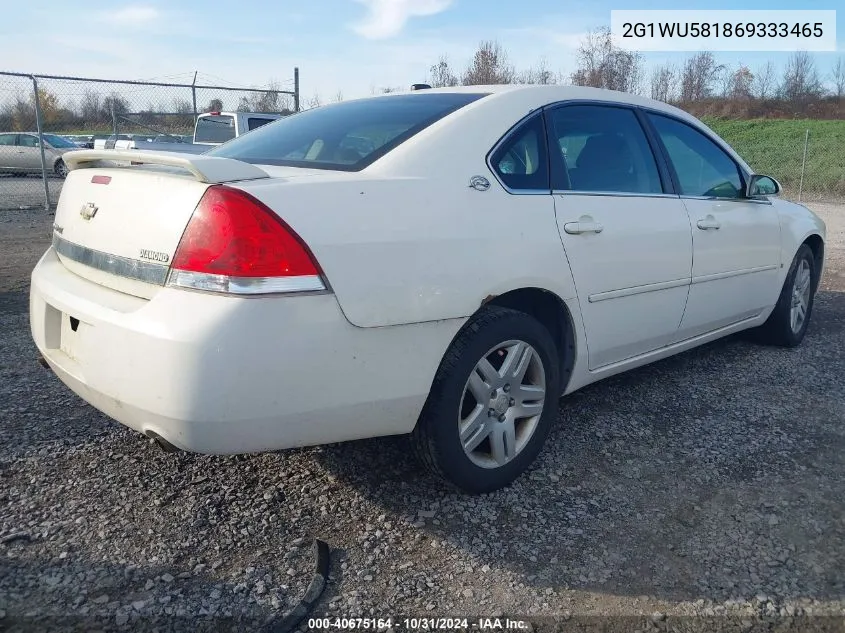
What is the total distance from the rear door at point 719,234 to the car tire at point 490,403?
1280 mm

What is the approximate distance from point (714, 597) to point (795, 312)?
3.29 metres

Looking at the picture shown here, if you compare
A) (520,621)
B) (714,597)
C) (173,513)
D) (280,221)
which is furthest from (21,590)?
(714,597)

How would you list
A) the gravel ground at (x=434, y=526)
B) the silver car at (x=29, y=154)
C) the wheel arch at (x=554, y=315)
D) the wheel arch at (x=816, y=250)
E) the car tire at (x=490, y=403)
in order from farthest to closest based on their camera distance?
the silver car at (x=29, y=154) < the wheel arch at (x=816, y=250) < the wheel arch at (x=554, y=315) < the car tire at (x=490, y=403) < the gravel ground at (x=434, y=526)

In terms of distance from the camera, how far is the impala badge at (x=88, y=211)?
2.55 metres

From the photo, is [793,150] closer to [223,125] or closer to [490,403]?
[223,125]

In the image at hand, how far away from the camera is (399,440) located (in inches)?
125

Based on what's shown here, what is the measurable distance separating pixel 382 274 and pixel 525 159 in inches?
38.6

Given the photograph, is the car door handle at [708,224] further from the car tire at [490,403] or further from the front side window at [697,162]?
the car tire at [490,403]

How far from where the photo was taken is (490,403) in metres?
2.69

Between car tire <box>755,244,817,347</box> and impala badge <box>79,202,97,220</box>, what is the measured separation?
4135mm

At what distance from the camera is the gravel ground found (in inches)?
83.7

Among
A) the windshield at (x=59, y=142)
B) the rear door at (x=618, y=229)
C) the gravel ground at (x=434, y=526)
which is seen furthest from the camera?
the windshield at (x=59, y=142)

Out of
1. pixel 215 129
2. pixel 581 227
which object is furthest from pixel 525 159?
pixel 215 129

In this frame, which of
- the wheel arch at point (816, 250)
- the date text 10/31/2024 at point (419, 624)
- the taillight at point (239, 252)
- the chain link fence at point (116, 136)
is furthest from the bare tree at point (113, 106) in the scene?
the date text 10/31/2024 at point (419, 624)
